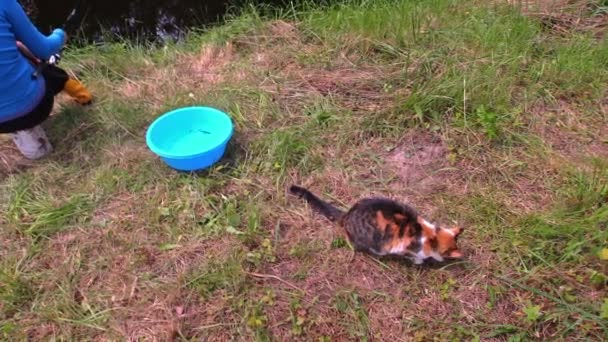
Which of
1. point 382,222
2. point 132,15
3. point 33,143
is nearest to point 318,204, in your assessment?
point 382,222

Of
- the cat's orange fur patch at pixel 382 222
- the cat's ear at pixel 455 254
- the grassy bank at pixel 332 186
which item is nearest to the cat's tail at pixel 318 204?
the grassy bank at pixel 332 186

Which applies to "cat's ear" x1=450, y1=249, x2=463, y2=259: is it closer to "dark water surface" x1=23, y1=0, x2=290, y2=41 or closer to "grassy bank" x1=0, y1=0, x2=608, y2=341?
"grassy bank" x1=0, y1=0, x2=608, y2=341

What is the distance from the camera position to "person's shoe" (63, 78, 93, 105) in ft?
9.96

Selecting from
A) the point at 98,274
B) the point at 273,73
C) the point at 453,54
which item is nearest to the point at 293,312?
the point at 98,274

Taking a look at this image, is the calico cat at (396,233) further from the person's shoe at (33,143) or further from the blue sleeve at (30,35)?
the blue sleeve at (30,35)

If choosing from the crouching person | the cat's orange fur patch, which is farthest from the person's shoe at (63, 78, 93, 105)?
the cat's orange fur patch

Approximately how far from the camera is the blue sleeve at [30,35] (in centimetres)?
252

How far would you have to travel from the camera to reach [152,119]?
3.03 m

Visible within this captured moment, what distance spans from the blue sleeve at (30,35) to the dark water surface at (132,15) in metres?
1.57

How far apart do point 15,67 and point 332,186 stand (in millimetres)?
1759

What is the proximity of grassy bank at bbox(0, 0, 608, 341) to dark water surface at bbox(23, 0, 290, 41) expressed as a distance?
97cm

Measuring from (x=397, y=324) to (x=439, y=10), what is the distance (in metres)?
2.39

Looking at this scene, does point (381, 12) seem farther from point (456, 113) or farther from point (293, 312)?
point (293, 312)

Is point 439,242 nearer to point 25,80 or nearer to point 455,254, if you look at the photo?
point 455,254
